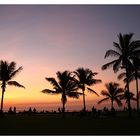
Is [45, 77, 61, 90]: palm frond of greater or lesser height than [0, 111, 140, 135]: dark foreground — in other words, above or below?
above

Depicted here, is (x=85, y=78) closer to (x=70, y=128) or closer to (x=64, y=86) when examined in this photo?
(x=64, y=86)

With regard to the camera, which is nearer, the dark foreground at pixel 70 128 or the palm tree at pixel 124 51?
the dark foreground at pixel 70 128

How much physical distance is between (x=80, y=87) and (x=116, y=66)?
13350 millimetres

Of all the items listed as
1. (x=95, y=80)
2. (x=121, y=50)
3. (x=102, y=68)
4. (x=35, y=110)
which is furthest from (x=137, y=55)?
(x=35, y=110)

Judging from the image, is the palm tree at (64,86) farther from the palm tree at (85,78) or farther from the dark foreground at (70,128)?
the dark foreground at (70,128)

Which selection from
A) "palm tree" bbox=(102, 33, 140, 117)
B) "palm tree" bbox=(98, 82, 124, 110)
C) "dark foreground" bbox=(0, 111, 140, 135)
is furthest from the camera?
"palm tree" bbox=(98, 82, 124, 110)

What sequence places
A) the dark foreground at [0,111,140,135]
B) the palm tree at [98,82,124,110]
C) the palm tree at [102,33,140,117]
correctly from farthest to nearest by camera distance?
the palm tree at [98,82,124,110]
the palm tree at [102,33,140,117]
the dark foreground at [0,111,140,135]

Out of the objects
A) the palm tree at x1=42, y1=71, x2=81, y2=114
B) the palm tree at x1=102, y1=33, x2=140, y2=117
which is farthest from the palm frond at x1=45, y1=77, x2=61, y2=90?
the palm tree at x1=102, y1=33, x2=140, y2=117

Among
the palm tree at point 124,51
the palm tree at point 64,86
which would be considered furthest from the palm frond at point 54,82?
the palm tree at point 124,51

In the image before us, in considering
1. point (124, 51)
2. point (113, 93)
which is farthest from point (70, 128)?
point (113, 93)

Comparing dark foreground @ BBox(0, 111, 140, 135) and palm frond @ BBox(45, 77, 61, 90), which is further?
palm frond @ BBox(45, 77, 61, 90)

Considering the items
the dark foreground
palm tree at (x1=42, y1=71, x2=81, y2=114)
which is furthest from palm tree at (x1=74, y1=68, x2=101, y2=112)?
the dark foreground

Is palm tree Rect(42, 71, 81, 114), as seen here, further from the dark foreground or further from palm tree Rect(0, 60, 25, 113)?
the dark foreground

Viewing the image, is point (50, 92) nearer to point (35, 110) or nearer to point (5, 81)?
point (5, 81)
